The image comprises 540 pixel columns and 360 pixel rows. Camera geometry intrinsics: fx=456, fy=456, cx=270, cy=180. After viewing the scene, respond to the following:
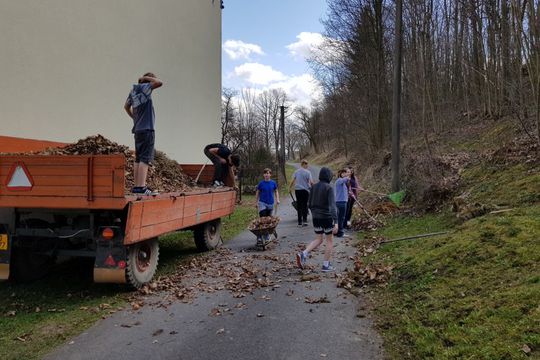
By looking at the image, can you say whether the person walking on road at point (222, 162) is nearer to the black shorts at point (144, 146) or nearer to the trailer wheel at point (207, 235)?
the trailer wheel at point (207, 235)

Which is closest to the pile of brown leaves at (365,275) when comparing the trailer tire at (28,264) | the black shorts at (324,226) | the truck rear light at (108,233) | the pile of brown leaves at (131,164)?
the black shorts at (324,226)

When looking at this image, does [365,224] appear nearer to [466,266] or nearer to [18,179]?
[466,266]

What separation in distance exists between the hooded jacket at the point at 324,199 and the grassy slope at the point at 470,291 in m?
1.21

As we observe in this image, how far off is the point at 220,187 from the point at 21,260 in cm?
428

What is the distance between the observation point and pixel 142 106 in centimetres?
684

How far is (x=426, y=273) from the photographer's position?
588 centimetres

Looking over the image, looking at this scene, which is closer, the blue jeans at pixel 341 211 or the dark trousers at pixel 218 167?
the dark trousers at pixel 218 167

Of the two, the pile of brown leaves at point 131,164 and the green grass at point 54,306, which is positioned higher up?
the pile of brown leaves at point 131,164

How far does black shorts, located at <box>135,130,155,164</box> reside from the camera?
6777mm

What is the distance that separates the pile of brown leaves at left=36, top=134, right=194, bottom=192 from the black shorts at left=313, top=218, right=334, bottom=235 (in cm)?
261

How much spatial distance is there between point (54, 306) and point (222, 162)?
516 cm

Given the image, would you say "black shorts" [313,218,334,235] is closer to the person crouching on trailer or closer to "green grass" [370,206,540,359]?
"green grass" [370,206,540,359]

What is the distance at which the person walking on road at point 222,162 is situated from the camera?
10.1m

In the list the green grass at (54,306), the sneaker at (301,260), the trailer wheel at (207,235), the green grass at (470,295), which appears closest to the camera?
the green grass at (470,295)
